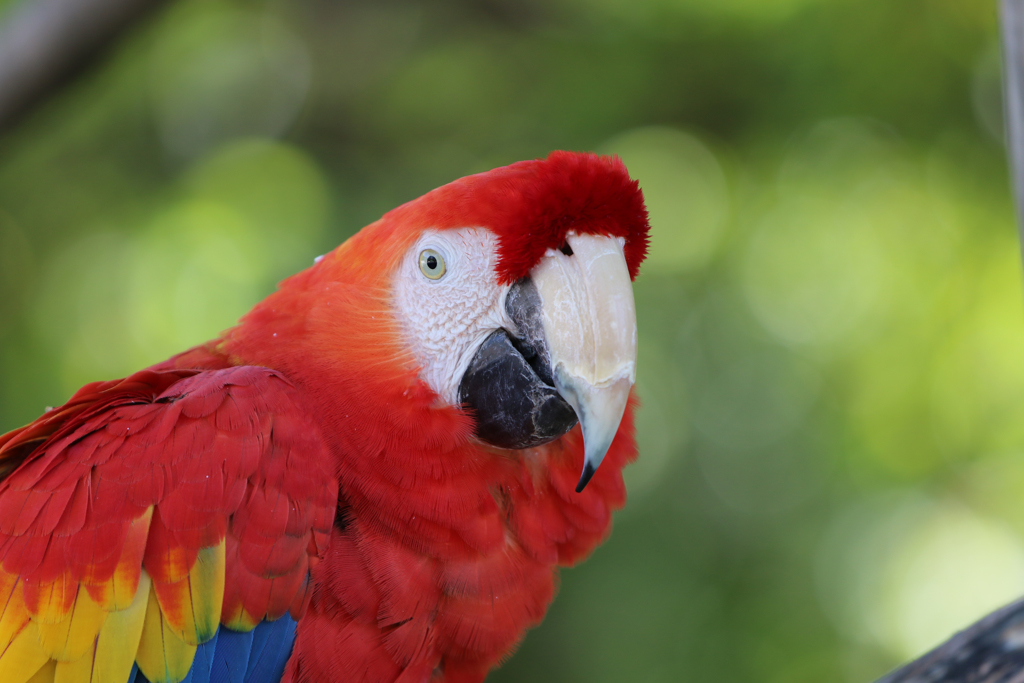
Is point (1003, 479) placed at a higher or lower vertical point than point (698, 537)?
lower

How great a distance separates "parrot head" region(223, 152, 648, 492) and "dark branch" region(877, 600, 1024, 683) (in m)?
0.52

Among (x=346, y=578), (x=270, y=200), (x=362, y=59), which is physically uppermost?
(x=362, y=59)

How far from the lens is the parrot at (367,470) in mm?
981

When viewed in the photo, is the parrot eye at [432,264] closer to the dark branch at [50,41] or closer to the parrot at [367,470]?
the parrot at [367,470]

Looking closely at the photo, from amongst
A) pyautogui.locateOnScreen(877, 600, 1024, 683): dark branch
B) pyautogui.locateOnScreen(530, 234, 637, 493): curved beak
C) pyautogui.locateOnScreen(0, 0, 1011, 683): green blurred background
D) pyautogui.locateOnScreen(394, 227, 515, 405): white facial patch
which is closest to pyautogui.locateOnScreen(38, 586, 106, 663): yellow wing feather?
pyautogui.locateOnScreen(394, 227, 515, 405): white facial patch

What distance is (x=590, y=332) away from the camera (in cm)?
100

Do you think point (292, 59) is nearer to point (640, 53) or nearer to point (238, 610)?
point (640, 53)

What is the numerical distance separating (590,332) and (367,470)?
1.22 feet

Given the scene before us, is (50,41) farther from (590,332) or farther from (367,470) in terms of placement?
(590,332)

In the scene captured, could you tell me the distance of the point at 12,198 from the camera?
9.70 ft

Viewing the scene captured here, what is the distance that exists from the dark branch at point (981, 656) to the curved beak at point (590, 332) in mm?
526

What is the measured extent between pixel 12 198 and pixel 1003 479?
3.78 metres

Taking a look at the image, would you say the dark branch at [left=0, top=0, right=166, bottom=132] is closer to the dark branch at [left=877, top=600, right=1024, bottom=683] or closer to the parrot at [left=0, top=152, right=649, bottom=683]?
the parrot at [left=0, top=152, right=649, bottom=683]

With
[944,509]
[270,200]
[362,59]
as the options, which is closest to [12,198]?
[270,200]
